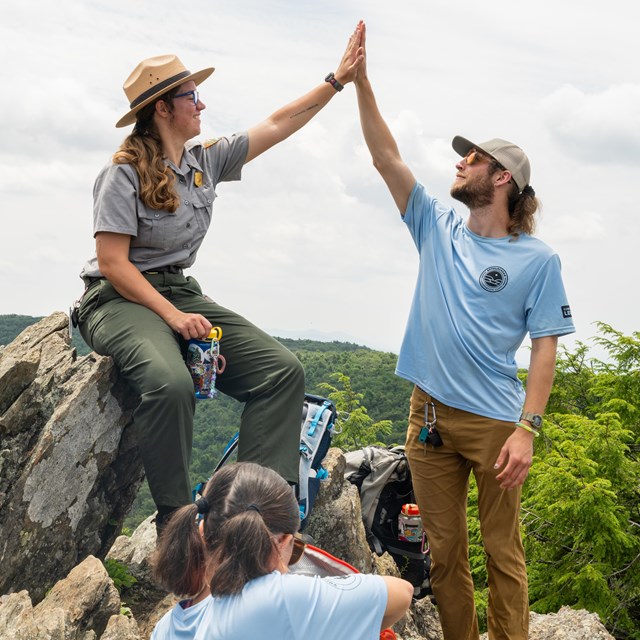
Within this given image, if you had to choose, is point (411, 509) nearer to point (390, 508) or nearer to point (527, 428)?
point (390, 508)

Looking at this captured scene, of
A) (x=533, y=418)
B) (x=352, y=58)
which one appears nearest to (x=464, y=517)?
(x=533, y=418)

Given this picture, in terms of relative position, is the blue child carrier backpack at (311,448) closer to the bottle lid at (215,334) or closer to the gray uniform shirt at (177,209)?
the bottle lid at (215,334)

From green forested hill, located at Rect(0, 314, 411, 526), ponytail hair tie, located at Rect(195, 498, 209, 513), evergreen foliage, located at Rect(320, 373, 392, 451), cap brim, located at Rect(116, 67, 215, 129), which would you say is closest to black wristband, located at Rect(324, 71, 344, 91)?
cap brim, located at Rect(116, 67, 215, 129)

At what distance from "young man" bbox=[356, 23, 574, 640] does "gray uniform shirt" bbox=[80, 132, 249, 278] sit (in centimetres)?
114

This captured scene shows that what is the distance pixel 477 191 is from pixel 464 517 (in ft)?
5.99

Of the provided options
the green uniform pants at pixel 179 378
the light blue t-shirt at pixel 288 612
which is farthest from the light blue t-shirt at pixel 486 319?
the light blue t-shirt at pixel 288 612

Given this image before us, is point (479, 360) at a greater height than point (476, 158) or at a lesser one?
lesser

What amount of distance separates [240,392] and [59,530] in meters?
1.41

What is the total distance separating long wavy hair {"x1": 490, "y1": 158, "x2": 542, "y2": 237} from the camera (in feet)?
15.0

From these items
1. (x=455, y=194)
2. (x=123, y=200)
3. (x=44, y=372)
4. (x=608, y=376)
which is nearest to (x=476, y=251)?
(x=455, y=194)

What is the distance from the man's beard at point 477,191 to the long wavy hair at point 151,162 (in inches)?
65.9

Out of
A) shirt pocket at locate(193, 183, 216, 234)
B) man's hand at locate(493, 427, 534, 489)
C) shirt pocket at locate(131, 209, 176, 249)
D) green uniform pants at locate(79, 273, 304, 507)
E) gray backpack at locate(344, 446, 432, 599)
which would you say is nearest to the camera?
man's hand at locate(493, 427, 534, 489)

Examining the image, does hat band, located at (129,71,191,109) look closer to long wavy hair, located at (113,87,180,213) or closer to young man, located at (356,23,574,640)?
long wavy hair, located at (113,87,180,213)

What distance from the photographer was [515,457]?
4.12 meters
